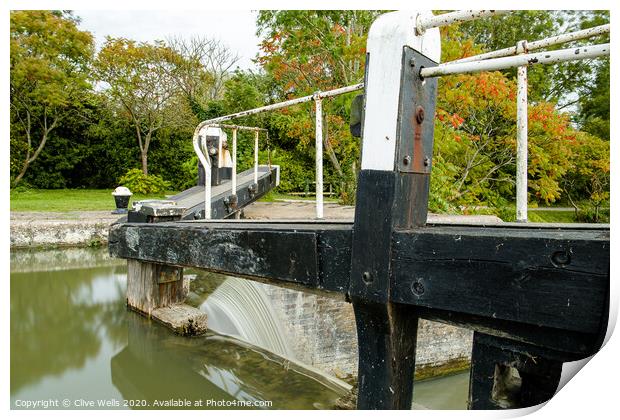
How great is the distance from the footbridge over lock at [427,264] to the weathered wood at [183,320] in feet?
4.70

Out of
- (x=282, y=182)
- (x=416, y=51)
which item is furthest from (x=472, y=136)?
(x=416, y=51)

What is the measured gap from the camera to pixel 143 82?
402 inches

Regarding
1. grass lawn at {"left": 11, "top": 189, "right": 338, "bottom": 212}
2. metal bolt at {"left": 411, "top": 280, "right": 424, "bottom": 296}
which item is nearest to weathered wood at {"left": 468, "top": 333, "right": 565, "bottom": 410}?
metal bolt at {"left": 411, "top": 280, "right": 424, "bottom": 296}

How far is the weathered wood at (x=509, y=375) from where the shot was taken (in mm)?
960

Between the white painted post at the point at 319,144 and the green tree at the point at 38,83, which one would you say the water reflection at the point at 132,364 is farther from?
the green tree at the point at 38,83

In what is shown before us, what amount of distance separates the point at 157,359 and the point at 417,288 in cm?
185

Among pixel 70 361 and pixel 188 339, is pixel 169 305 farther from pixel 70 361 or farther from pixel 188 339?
pixel 70 361

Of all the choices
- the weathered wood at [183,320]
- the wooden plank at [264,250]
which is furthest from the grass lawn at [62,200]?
the wooden plank at [264,250]

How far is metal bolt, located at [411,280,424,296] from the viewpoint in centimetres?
106

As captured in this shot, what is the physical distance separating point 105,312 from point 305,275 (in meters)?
2.34

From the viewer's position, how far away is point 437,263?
105cm

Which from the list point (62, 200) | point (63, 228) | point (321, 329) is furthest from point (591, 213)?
point (62, 200)

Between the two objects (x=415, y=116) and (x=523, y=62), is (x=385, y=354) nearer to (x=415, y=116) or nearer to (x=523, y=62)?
(x=415, y=116)

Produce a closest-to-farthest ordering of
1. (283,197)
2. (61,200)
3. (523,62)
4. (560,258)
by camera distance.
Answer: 1. (560,258)
2. (523,62)
3. (61,200)
4. (283,197)
